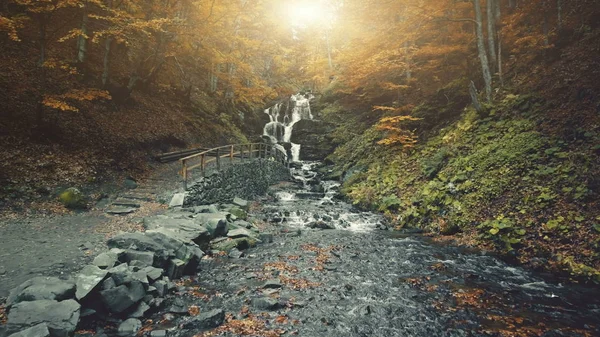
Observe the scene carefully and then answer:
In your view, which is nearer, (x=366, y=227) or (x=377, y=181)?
(x=366, y=227)

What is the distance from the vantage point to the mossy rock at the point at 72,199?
380 inches

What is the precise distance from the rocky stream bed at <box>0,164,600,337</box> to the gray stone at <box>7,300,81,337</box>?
2 cm

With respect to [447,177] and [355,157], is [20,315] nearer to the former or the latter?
[447,177]

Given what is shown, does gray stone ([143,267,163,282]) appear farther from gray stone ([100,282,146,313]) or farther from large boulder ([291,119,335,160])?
large boulder ([291,119,335,160])

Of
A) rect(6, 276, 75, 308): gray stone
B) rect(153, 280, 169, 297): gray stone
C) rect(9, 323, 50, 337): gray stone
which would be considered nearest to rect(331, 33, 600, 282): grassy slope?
rect(153, 280, 169, 297): gray stone

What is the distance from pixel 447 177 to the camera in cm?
1179

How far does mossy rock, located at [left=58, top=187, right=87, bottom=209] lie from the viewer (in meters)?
9.65

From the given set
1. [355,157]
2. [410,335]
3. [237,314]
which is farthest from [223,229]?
[355,157]

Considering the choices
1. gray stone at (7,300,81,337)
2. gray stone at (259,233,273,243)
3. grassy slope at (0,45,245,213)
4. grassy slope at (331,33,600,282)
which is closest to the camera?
gray stone at (7,300,81,337)

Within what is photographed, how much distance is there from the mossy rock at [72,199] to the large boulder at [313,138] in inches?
828

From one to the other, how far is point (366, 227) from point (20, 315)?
10.4 m

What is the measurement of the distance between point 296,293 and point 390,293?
201 centimetres

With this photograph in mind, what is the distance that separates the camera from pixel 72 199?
382 inches

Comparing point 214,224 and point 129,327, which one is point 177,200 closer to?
point 214,224
